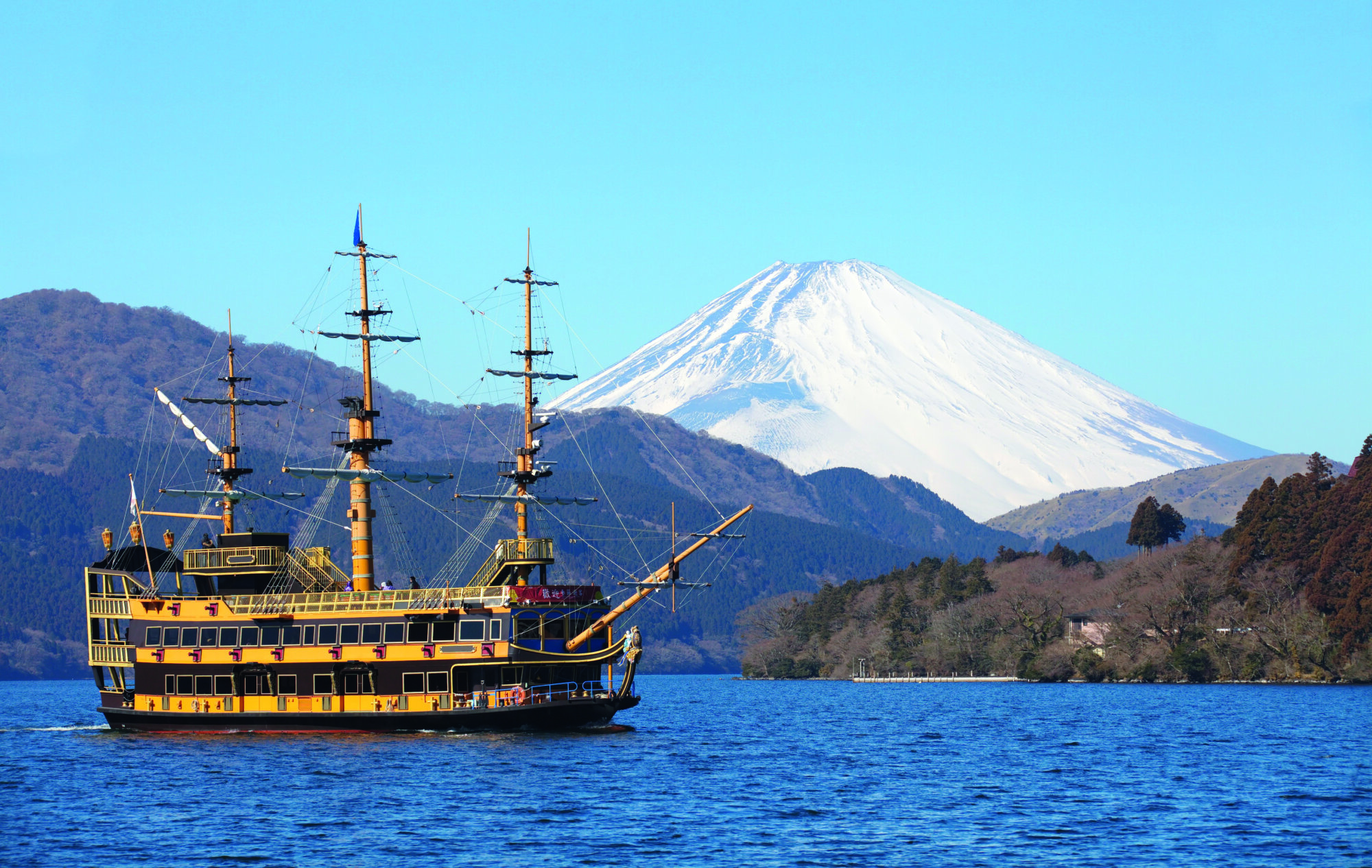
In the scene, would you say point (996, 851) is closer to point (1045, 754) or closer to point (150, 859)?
point (150, 859)

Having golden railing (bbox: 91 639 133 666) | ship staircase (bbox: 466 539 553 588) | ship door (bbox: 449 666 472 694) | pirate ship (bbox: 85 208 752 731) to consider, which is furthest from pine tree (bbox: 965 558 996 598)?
golden railing (bbox: 91 639 133 666)

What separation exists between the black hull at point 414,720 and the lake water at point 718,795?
23.6 inches

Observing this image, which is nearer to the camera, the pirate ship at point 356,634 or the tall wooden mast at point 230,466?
the pirate ship at point 356,634

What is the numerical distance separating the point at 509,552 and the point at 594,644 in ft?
16.2

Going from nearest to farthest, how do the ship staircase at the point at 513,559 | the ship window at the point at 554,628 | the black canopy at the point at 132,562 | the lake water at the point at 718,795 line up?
the lake water at the point at 718,795
the ship window at the point at 554,628
the ship staircase at the point at 513,559
the black canopy at the point at 132,562

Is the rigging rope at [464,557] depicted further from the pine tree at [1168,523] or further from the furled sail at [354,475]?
the pine tree at [1168,523]

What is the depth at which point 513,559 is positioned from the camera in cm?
6512

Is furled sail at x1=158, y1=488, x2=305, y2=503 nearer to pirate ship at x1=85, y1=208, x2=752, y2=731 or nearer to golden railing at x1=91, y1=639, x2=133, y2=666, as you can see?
pirate ship at x1=85, y1=208, x2=752, y2=731

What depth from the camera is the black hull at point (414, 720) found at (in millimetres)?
61094

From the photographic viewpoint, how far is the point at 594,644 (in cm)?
6369

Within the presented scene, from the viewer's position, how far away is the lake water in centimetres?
3725

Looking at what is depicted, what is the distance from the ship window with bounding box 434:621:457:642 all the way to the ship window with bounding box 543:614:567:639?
128 inches

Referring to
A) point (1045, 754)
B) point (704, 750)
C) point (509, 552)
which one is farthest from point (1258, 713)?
point (509, 552)

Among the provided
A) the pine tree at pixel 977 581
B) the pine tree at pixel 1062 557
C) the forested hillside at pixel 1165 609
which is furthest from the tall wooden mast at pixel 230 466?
the pine tree at pixel 1062 557
